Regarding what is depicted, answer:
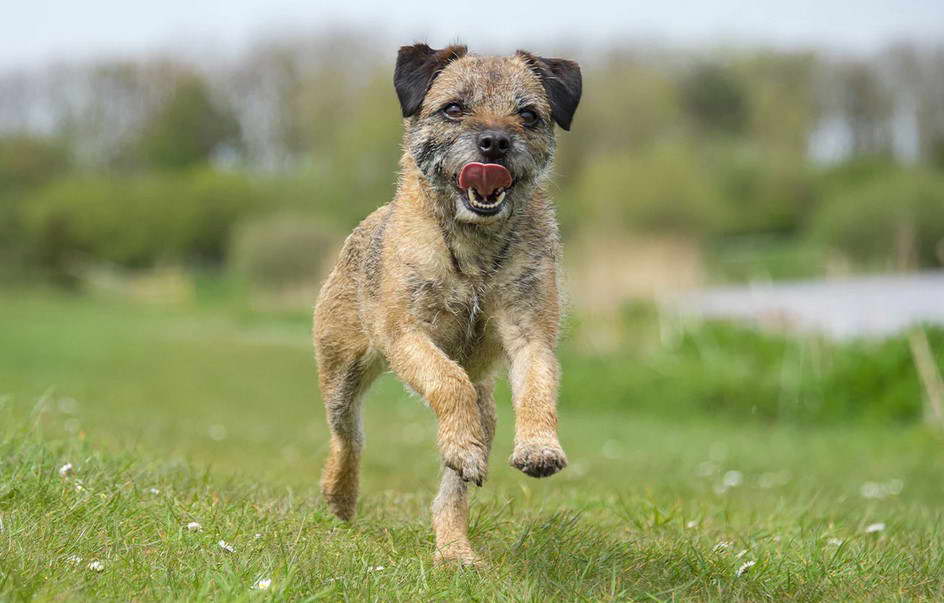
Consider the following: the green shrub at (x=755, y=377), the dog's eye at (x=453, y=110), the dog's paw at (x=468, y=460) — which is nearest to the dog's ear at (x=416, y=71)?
the dog's eye at (x=453, y=110)

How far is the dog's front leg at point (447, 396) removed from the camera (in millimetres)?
4473

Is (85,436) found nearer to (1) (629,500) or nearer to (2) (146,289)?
(1) (629,500)

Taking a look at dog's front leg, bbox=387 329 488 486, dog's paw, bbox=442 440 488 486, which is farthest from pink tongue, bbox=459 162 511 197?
dog's paw, bbox=442 440 488 486

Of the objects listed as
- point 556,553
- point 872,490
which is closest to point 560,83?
point 556,553

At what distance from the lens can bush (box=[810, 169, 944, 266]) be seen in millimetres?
28344

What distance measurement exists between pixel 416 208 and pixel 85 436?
254 centimetres

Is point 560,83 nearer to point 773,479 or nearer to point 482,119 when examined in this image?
point 482,119

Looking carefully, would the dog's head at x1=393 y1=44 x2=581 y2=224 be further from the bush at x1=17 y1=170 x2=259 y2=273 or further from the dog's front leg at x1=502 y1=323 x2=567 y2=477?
the bush at x1=17 y1=170 x2=259 y2=273

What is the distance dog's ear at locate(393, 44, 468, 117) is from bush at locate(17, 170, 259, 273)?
50531 millimetres

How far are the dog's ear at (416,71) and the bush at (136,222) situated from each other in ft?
166

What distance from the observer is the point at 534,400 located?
15.0 ft

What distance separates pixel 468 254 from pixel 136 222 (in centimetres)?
5244

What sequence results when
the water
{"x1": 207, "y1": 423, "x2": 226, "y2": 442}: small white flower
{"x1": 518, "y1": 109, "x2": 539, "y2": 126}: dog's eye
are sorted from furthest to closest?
the water < {"x1": 207, "y1": 423, "x2": 226, "y2": 442}: small white flower < {"x1": 518, "y1": 109, "x2": 539, "y2": 126}: dog's eye

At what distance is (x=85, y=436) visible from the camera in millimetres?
6309
